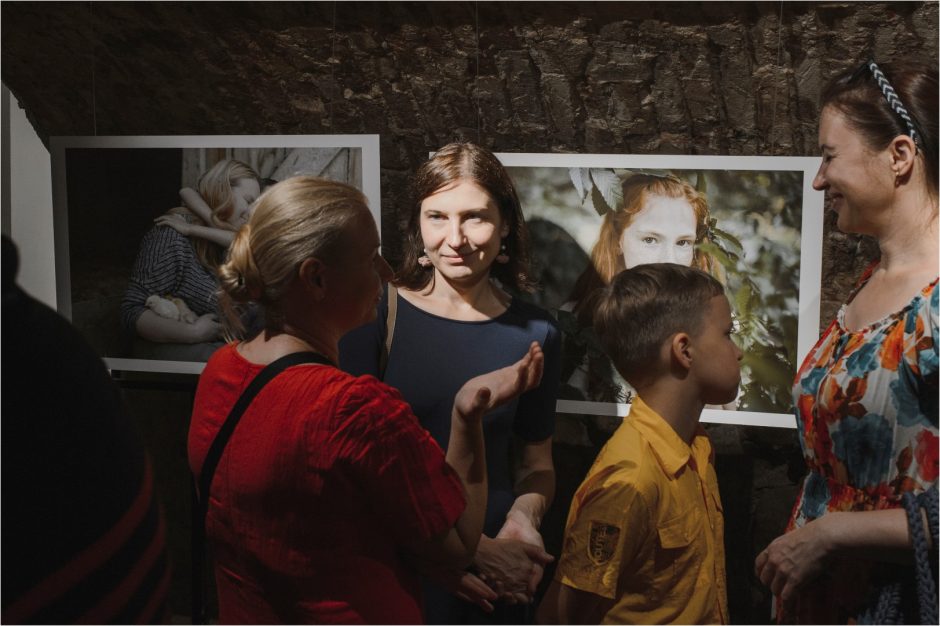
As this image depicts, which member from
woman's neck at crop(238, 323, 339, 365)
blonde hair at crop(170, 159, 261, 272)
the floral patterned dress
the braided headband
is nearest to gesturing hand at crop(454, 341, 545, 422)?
woman's neck at crop(238, 323, 339, 365)

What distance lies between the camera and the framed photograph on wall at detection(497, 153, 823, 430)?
2.53 m

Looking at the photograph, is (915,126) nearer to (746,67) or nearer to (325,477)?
(746,67)

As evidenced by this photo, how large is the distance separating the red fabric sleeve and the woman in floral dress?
0.84 meters

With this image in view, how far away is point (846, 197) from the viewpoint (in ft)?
6.79

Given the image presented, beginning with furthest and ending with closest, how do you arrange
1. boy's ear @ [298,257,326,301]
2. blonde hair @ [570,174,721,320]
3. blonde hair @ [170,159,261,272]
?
1. blonde hair @ [170,159,261,272]
2. blonde hair @ [570,174,721,320]
3. boy's ear @ [298,257,326,301]

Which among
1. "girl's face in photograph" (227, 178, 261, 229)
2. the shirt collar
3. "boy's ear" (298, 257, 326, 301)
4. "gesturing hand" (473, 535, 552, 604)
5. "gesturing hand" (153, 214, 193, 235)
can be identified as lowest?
"gesturing hand" (473, 535, 552, 604)

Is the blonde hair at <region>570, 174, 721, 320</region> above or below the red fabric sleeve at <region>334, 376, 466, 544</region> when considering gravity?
above

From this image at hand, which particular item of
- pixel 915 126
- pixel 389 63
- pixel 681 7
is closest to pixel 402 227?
pixel 389 63

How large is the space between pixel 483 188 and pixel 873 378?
1042 millimetres

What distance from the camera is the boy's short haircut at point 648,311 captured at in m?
2.28

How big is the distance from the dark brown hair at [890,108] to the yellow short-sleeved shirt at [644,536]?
80cm

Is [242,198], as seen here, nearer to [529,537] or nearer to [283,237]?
[283,237]

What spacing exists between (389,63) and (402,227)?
496 mm

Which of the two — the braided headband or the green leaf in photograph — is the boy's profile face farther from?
the braided headband
